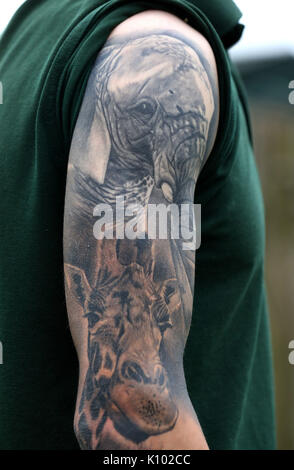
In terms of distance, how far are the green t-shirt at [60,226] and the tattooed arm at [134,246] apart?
4.2 inches

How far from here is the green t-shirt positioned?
3.50 ft

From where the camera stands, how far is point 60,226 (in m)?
1.12

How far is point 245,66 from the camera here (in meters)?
5.41

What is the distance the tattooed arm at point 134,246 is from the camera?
0.91 meters

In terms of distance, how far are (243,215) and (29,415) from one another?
680mm

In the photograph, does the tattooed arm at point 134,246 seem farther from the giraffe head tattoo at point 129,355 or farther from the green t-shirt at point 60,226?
the green t-shirt at point 60,226

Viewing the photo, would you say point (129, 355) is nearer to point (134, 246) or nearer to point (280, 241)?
point (134, 246)

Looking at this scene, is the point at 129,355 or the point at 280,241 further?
the point at 280,241

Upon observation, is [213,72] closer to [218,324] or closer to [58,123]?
[58,123]

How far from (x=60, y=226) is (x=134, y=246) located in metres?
0.26

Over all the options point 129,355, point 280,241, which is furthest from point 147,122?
point 280,241

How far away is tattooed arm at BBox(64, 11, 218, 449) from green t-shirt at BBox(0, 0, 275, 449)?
4.2 inches

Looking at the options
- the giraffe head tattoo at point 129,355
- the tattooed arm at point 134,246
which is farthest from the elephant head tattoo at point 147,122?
the giraffe head tattoo at point 129,355

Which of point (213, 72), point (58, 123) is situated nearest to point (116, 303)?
point (58, 123)
